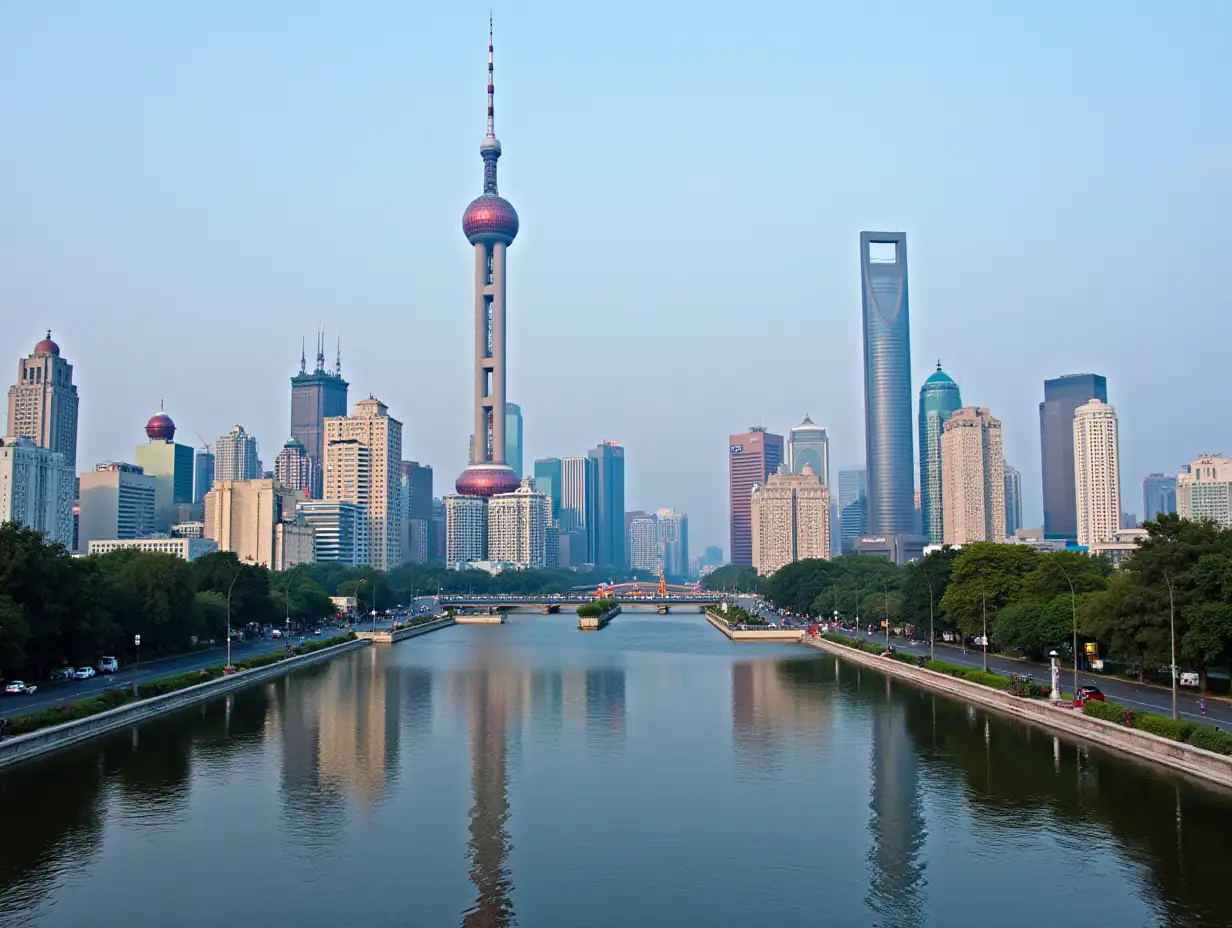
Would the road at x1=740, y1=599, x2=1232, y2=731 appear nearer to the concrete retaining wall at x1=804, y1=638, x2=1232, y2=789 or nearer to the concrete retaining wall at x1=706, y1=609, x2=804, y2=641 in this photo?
the concrete retaining wall at x1=804, y1=638, x2=1232, y2=789

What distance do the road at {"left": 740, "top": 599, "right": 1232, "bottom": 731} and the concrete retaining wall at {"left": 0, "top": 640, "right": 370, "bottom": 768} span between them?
4953cm

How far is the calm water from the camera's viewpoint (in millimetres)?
28406

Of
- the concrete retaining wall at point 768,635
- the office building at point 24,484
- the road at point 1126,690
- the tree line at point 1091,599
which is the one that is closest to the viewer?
the road at point 1126,690

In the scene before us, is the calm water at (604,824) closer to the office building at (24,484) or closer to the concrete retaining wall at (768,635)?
the concrete retaining wall at (768,635)

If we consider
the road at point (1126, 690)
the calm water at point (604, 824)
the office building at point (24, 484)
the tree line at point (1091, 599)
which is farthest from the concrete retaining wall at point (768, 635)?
the office building at point (24, 484)

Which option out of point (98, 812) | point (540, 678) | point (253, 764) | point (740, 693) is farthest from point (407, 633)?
point (98, 812)

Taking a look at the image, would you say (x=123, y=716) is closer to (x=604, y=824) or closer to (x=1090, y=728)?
(x=604, y=824)

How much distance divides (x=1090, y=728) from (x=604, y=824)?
26.3m

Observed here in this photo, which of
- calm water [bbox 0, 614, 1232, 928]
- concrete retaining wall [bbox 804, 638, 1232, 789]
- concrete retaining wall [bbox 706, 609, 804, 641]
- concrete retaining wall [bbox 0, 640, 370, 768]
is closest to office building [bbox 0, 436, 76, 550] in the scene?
concrete retaining wall [bbox 706, 609, 804, 641]

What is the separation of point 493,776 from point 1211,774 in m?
27.0

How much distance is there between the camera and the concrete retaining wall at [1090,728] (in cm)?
4028

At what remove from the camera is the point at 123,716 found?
5619 cm

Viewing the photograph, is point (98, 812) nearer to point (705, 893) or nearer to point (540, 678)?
point (705, 893)

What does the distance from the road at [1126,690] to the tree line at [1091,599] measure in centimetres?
132
